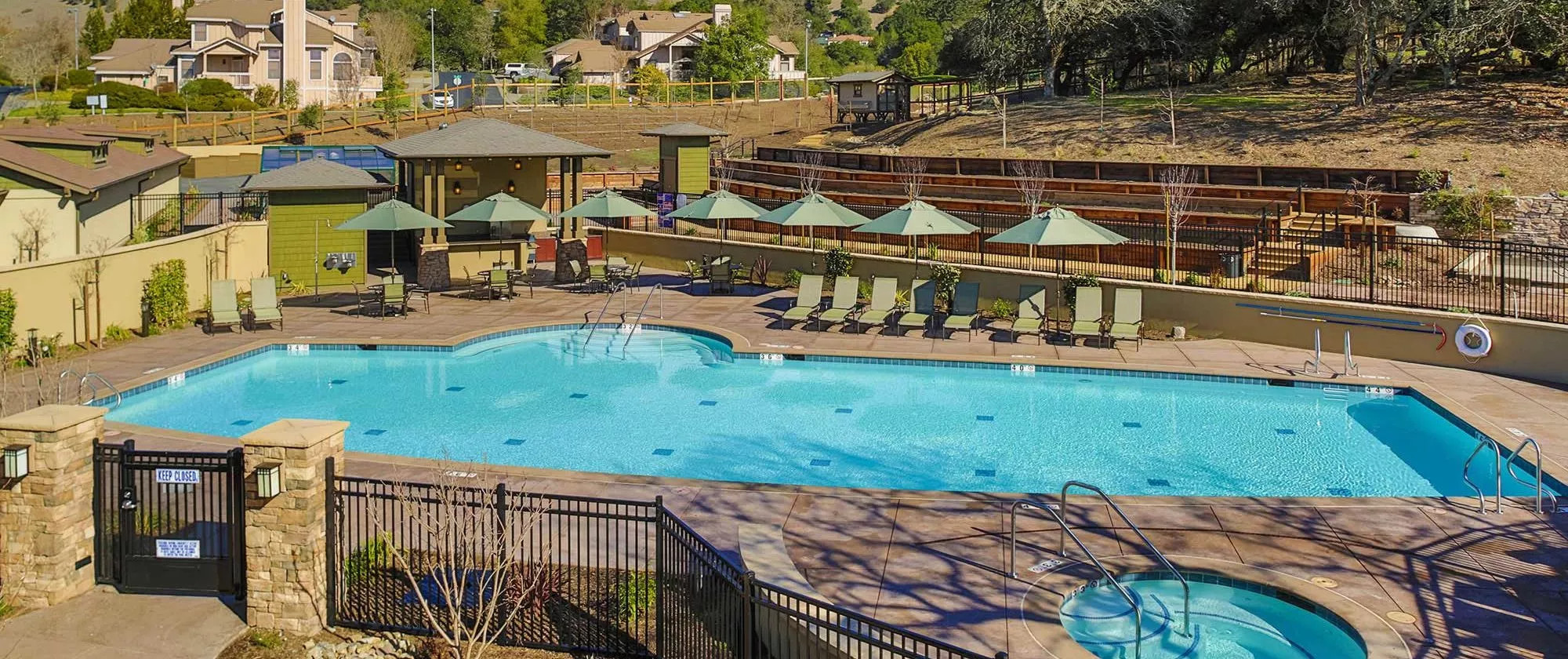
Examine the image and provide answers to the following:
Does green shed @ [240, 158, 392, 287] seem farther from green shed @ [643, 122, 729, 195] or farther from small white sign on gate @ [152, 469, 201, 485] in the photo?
small white sign on gate @ [152, 469, 201, 485]

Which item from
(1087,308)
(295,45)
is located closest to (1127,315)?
(1087,308)

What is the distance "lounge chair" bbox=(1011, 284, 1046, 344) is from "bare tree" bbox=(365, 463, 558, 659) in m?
11.9

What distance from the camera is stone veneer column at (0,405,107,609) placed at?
32.6ft

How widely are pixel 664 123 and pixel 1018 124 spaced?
18.7 metres

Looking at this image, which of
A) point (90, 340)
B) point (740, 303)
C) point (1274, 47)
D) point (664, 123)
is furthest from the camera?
point (664, 123)

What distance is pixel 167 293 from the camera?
21094 mm

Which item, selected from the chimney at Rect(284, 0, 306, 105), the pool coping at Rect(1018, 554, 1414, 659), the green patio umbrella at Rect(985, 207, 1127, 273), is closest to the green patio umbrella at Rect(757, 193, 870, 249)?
the green patio umbrella at Rect(985, 207, 1127, 273)

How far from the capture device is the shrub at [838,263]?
24.1m

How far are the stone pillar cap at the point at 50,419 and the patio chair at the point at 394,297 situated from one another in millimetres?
12707

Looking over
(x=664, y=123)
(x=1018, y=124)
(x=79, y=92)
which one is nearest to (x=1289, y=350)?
(x=1018, y=124)

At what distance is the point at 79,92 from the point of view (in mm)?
62656

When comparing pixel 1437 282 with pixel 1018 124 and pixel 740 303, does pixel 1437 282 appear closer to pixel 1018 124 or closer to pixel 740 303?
pixel 740 303

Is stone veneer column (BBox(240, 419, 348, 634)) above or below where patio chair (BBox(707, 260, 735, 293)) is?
below

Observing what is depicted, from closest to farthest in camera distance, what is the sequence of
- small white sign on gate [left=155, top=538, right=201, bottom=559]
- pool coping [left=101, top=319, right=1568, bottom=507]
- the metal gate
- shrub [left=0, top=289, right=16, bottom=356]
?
1. the metal gate
2. small white sign on gate [left=155, top=538, right=201, bottom=559]
3. pool coping [left=101, top=319, right=1568, bottom=507]
4. shrub [left=0, top=289, right=16, bottom=356]
